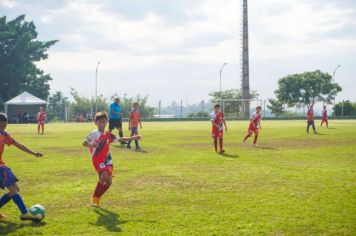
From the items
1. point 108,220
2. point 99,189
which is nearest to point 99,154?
point 99,189

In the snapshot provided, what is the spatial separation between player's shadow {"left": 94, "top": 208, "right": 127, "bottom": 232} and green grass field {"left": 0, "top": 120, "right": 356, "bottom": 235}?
0.05 ft

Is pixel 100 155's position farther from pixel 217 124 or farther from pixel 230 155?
pixel 217 124

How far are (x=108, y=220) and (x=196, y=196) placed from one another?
2.29 meters

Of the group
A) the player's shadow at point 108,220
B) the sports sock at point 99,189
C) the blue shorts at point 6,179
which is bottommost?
the player's shadow at point 108,220

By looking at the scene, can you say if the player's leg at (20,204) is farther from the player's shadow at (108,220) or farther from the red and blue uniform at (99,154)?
the red and blue uniform at (99,154)

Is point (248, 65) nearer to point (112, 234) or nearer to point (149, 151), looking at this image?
point (149, 151)

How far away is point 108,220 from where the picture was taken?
708 cm

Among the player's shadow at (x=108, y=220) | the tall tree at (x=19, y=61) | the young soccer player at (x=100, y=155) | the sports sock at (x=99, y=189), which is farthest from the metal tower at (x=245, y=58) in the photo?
the player's shadow at (x=108, y=220)

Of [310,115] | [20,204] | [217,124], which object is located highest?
[310,115]

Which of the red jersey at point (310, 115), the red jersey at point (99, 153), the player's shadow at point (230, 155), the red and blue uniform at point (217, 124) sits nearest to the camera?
the red jersey at point (99, 153)

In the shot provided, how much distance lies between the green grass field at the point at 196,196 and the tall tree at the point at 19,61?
62360mm

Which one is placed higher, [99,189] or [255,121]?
[255,121]

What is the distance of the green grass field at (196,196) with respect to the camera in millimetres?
6605

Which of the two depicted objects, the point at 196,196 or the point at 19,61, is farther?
the point at 19,61
